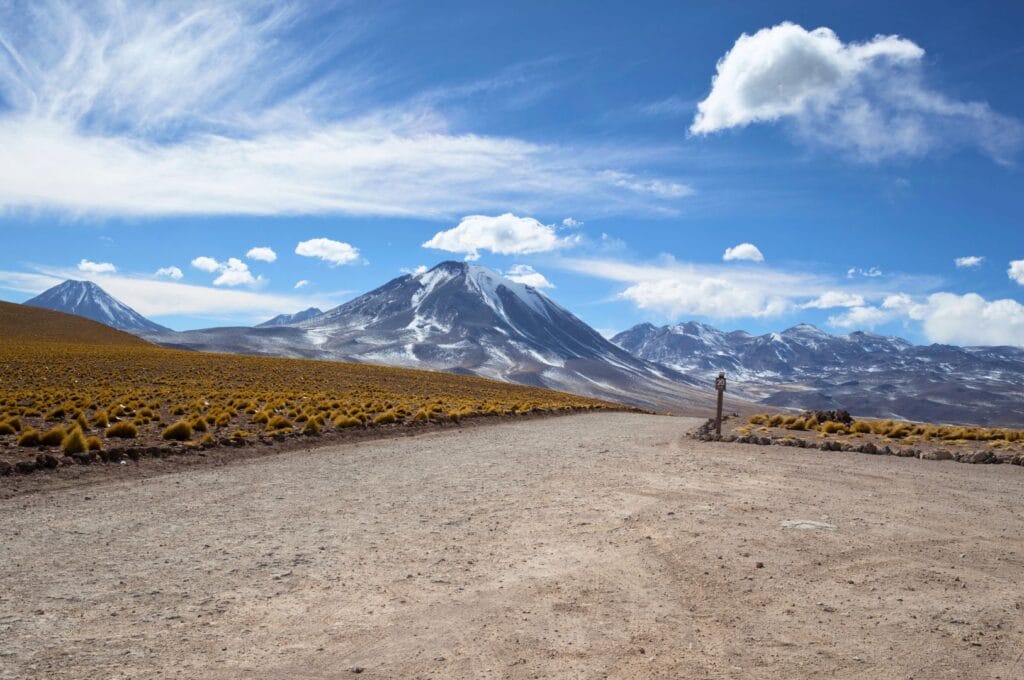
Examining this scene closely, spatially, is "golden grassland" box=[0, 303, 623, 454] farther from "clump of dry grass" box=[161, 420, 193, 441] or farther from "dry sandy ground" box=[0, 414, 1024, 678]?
"dry sandy ground" box=[0, 414, 1024, 678]

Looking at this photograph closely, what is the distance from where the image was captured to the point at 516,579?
6434 mm

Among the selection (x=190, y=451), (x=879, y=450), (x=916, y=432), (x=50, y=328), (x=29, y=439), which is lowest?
(x=190, y=451)

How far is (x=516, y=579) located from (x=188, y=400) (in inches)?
879

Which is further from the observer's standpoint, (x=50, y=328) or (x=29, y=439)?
(x=50, y=328)

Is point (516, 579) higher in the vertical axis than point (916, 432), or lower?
lower

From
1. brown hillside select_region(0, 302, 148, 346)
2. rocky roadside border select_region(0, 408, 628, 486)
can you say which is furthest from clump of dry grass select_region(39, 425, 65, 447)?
brown hillside select_region(0, 302, 148, 346)

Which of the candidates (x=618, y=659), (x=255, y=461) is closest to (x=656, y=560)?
(x=618, y=659)

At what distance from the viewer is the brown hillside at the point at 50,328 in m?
68.7

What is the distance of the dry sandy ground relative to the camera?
480cm

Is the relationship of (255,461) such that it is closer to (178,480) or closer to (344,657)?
(178,480)

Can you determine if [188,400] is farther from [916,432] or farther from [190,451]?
[916,432]

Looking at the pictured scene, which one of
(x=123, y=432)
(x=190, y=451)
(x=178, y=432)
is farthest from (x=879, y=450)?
(x=123, y=432)

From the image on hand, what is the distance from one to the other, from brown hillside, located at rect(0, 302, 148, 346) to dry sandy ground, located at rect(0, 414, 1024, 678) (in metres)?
69.3

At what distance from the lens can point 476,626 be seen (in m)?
5.33
